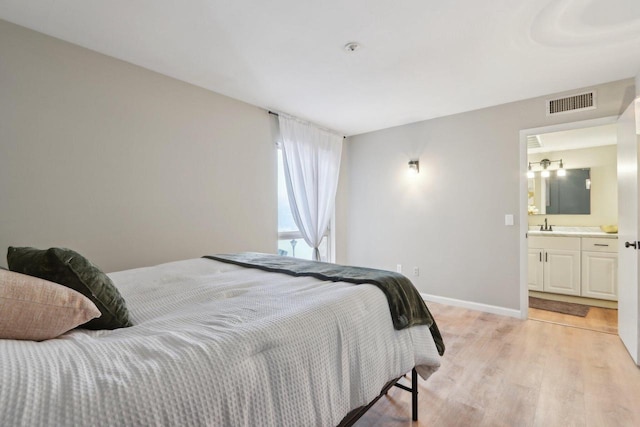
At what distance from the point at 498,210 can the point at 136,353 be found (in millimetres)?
3660

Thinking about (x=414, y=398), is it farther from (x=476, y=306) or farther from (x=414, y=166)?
(x=414, y=166)

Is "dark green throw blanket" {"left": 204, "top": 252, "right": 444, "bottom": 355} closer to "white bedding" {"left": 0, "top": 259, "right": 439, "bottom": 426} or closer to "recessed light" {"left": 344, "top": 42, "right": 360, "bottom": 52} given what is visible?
"white bedding" {"left": 0, "top": 259, "right": 439, "bottom": 426}

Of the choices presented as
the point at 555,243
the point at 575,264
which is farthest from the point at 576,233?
the point at 575,264

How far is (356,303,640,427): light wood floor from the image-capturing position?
67.8 inches

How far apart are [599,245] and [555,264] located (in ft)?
1.68

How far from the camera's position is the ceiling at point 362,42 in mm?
1823

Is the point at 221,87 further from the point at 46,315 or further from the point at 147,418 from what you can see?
the point at 147,418

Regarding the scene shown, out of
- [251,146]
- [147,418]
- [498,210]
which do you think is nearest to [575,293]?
[498,210]

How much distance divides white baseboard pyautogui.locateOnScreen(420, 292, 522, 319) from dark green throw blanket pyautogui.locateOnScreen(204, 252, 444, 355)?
2.08 metres

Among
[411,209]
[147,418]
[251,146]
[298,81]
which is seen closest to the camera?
[147,418]

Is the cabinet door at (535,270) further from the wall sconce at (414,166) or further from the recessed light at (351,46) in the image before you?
the recessed light at (351,46)

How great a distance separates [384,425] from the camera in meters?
1.68

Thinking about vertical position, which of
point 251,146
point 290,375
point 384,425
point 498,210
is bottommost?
point 384,425

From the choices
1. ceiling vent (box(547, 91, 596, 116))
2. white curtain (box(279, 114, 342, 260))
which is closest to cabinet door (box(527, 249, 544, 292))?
ceiling vent (box(547, 91, 596, 116))
